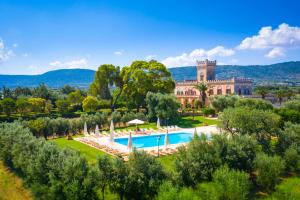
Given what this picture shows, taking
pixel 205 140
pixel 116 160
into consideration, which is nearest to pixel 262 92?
pixel 205 140

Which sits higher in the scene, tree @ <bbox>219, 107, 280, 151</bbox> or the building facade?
the building facade

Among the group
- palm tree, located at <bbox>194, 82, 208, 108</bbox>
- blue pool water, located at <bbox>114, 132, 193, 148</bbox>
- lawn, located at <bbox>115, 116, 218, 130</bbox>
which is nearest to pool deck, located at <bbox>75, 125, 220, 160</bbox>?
blue pool water, located at <bbox>114, 132, 193, 148</bbox>

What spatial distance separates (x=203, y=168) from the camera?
50.1 ft

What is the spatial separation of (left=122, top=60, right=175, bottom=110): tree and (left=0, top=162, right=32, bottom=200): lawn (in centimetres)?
2281

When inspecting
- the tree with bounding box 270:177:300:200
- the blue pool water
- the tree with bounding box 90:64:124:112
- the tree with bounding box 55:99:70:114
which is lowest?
the tree with bounding box 270:177:300:200

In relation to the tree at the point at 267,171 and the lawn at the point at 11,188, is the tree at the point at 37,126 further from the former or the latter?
the tree at the point at 267,171

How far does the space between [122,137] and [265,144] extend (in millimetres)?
14207

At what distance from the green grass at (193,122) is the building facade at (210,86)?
524 inches

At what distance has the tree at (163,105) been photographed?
115 feet

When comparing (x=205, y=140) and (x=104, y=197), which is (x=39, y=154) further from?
(x=205, y=140)

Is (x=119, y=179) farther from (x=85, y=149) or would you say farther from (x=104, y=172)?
(x=85, y=149)

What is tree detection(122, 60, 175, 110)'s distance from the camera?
131ft

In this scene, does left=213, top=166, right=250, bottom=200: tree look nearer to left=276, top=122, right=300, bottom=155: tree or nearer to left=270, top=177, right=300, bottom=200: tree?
left=270, top=177, right=300, bottom=200: tree

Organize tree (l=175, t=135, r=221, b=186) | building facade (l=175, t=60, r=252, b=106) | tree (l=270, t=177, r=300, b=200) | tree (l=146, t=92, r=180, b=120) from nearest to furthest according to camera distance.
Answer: tree (l=175, t=135, r=221, b=186) < tree (l=270, t=177, r=300, b=200) < tree (l=146, t=92, r=180, b=120) < building facade (l=175, t=60, r=252, b=106)
